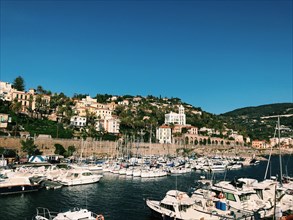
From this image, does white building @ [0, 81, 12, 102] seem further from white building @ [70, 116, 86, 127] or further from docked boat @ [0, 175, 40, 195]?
docked boat @ [0, 175, 40, 195]

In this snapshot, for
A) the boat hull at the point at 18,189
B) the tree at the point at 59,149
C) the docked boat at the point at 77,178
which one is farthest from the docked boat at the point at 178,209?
the tree at the point at 59,149

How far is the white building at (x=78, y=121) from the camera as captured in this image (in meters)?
107

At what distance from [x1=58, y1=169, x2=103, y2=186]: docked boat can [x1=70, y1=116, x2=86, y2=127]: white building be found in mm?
60706

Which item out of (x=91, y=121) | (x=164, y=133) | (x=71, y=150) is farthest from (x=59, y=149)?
(x=164, y=133)

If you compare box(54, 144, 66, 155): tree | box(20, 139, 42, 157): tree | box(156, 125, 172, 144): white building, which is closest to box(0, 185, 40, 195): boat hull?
box(20, 139, 42, 157): tree

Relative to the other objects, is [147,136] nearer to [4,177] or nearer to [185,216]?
[4,177]

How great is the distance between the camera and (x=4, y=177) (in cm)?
3922

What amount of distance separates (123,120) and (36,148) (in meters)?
50.5

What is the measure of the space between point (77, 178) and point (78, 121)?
64942 mm

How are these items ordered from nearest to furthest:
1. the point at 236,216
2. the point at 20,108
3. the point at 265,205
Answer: the point at 236,216
the point at 265,205
the point at 20,108

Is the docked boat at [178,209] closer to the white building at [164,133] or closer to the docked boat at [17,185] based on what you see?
the docked boat at [17,185]

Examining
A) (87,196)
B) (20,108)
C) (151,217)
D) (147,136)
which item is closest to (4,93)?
(20,108)

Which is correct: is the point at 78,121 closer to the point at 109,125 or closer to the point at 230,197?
the point at 109,125

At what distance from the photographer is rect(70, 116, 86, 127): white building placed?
352 ft
